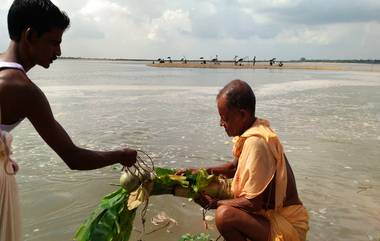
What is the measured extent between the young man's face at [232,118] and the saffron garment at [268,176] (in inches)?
3.4

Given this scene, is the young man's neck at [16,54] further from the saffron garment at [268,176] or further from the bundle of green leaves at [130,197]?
the saffron garment at [268,176]

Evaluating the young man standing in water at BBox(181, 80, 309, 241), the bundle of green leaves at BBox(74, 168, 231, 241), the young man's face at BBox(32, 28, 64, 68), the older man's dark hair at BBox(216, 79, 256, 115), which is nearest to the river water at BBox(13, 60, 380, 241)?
the bundle of green leaves at BBox(74, 168, 231, 241)

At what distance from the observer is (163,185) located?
373 cm

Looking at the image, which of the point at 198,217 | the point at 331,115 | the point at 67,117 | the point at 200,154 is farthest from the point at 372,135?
the point at 67,117

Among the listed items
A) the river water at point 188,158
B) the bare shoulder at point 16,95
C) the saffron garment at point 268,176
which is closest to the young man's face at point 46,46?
the bare shoulder at point 16,95

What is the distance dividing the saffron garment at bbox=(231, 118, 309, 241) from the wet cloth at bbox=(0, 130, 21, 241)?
5.36 feet

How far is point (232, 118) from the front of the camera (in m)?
3.48

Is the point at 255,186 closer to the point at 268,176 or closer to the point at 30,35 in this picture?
the point at 268,176

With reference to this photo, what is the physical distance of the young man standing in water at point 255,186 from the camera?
327 cm

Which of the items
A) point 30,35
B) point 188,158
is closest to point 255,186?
point 30,35

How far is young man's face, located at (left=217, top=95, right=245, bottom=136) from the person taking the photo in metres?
3.46

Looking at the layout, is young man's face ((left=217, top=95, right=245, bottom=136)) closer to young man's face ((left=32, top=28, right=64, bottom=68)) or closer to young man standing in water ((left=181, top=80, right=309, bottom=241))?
young man standing in water ((left=181, top=80, right=309, bottom=241))

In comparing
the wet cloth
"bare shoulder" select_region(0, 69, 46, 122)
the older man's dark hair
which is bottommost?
the wet cloth

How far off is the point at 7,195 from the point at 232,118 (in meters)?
1.78
